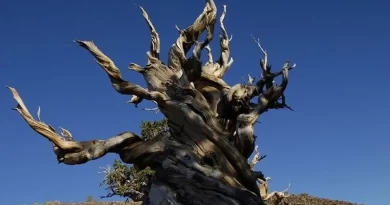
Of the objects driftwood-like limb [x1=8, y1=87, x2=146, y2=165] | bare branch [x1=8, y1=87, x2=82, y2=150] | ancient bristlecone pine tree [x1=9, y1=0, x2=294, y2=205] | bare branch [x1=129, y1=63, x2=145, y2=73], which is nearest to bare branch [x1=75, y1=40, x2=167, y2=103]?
ancient bristlecone pine tree [x1=9, y1=0, x2=294, y2=205]

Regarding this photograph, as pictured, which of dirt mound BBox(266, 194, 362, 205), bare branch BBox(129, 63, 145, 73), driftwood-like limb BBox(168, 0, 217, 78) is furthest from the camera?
dirt mound BBox(266, 194, 362, 205)

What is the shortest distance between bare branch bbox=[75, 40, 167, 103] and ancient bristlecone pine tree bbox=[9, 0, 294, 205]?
0.7 inches

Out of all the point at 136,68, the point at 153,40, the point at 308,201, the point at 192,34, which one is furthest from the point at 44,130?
the point at 308,201

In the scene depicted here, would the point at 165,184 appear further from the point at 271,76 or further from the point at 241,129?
the point at 271,76

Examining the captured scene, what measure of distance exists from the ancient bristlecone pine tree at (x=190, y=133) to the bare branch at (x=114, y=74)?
17 millimetres

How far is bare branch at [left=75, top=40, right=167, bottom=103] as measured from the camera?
9570 mm

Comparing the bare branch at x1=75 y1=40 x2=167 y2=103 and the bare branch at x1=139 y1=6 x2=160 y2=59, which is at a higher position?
the bare branch at x1=139 y1=6 x2=160 y2=59

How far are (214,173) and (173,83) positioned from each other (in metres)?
1.87

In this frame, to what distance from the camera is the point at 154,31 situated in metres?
10.6

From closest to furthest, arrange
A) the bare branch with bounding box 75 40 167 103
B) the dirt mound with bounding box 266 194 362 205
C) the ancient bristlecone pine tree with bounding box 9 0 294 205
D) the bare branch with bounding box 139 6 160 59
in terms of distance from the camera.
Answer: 1. the ancient bristlecone pine tree with bounding box 9 0 294 205
2. the bare branch with bounding box 75 40 167 103
3. the bare branch with bounding box 139 6 160 59
4. the dirt mound with bounding box 266 194 362 205

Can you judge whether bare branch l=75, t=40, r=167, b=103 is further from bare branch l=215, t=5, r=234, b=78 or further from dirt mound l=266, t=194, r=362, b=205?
dirt mound l=266, t=194, r=362, b=205

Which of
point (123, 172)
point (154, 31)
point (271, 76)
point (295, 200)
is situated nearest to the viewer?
point (271, 76)

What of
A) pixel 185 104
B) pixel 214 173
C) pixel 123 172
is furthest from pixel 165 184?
pixel 123 172

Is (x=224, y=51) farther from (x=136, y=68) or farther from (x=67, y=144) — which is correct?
(x=67, y=144)
